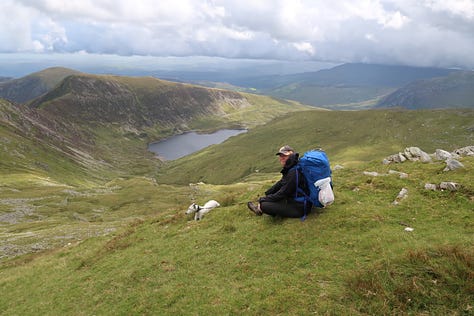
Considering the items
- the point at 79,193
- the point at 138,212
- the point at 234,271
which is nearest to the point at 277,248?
the point at 234,271

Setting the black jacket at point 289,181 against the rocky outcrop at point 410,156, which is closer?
the black jacket at point 289,181

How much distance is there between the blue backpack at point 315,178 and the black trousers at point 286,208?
1.34 feet

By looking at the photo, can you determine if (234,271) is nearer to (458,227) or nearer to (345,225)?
(345,225)

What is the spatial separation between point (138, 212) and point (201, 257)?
76.6 m

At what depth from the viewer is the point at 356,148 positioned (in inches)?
6914

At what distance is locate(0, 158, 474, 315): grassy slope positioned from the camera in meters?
10.6

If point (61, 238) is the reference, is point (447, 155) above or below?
above

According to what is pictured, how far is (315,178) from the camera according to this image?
16406 mm

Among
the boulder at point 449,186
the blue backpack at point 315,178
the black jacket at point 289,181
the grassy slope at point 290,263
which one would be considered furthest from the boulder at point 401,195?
the black jacket at point 289,181

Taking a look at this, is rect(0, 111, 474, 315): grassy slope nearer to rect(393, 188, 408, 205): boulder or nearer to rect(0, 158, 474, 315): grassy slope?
rect(0, 158, 474, 315): grassy slope

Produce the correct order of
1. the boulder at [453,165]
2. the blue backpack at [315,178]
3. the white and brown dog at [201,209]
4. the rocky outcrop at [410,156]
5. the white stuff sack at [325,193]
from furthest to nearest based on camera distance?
the rocky outcrop at [410,156]
the white and brown dog at [201,209]
the boulder at [453,165]
the white stuff sack at [325,193]
the blue backpack at [315,178]

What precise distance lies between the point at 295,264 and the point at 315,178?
15.2 ft

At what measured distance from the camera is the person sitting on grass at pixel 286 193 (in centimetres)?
1669

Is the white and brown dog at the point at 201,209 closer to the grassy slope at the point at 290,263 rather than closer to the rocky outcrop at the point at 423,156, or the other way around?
the grassy slope at the point at 290,263
